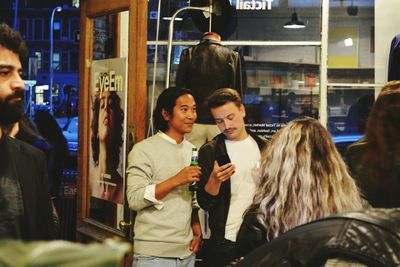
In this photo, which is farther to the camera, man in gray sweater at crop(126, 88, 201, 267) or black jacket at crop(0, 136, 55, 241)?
man in gray sweater at crop(126, 88, 201, 267)

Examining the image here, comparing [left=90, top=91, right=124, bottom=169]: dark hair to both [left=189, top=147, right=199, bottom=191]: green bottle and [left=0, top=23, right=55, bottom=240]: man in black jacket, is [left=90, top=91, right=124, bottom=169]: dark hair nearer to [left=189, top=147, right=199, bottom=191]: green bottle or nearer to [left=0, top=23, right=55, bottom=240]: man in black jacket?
[left=189, top=147, right=199, bottom=191]: green bottle

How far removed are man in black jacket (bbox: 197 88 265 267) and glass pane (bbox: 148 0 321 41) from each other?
2.22 meters

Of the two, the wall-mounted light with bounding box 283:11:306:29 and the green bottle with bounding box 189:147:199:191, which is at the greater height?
the wall-mounted light with bounding box 283:11:306:29

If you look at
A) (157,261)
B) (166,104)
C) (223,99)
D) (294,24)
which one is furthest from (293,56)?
(157,261)

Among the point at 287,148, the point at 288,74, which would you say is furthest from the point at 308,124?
the point at 288,74

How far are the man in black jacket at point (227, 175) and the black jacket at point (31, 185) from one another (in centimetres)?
174

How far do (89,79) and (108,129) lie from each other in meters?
0.49

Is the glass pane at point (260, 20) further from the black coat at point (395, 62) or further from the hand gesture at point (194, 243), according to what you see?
the hand gesture at point (194, 243)

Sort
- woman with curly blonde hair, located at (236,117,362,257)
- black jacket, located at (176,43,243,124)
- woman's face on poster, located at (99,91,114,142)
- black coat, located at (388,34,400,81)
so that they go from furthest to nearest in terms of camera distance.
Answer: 1. black coat, located at (388,34,400,81)
2. black jacket, located at (176,43,243,124)
3. woman's face on poster, located at (99,91,114,142)
4. woman with curly blonde hair, located at (236,117,362,257)

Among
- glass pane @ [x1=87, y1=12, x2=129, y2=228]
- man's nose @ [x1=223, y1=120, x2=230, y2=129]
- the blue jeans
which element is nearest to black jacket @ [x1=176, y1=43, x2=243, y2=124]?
glass pane @ [x1=87, y1=12, x2=129, y2=228]

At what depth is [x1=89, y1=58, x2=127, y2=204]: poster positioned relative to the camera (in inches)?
207

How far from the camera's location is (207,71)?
5855 millimetres

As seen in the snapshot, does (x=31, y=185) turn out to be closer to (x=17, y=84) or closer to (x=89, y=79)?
(x=17, y=84)

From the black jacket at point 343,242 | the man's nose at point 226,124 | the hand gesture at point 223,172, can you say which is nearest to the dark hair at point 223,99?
the man's nose at point 226,124
